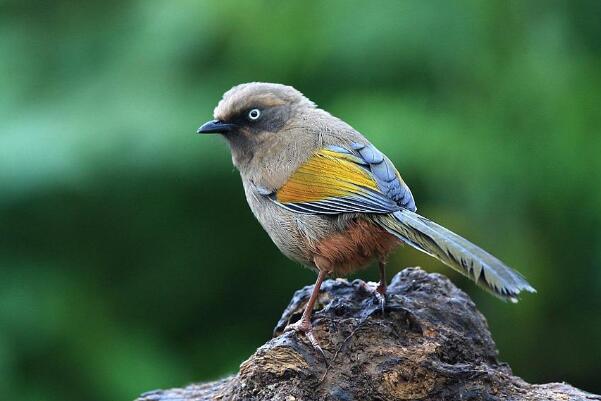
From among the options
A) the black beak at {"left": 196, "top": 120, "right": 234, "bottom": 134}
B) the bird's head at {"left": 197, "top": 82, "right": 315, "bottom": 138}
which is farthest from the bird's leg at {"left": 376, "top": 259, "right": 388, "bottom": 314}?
the black beak at {"left": 196, "top": 120, "right": 234, "bottom": 134}

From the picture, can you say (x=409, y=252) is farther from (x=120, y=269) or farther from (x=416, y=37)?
(x=120, y=269)

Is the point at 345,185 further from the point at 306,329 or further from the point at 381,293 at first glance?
the point at 306,329

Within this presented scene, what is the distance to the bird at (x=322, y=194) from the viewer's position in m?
4.70

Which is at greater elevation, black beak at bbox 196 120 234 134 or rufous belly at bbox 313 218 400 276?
black beak at bbox 196 120 234 134

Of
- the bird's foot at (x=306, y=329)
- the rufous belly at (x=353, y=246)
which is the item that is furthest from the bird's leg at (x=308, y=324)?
the rufous belly at (x=353, y=246)

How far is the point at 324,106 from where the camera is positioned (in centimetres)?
762

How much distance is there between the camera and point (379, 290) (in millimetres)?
4961

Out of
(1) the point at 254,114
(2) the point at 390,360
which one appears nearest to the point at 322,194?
(1) the point at 254,114

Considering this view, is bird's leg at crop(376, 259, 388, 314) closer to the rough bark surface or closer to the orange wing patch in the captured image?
the rough bark surface

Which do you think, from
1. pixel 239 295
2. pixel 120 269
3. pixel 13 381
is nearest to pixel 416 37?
pixel 239 295

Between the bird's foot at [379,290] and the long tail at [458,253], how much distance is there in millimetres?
284

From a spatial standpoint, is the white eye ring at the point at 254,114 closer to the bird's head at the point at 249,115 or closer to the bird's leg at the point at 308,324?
the bird's head at the point at 249,115

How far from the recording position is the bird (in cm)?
470

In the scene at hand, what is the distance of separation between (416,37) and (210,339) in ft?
9.02
